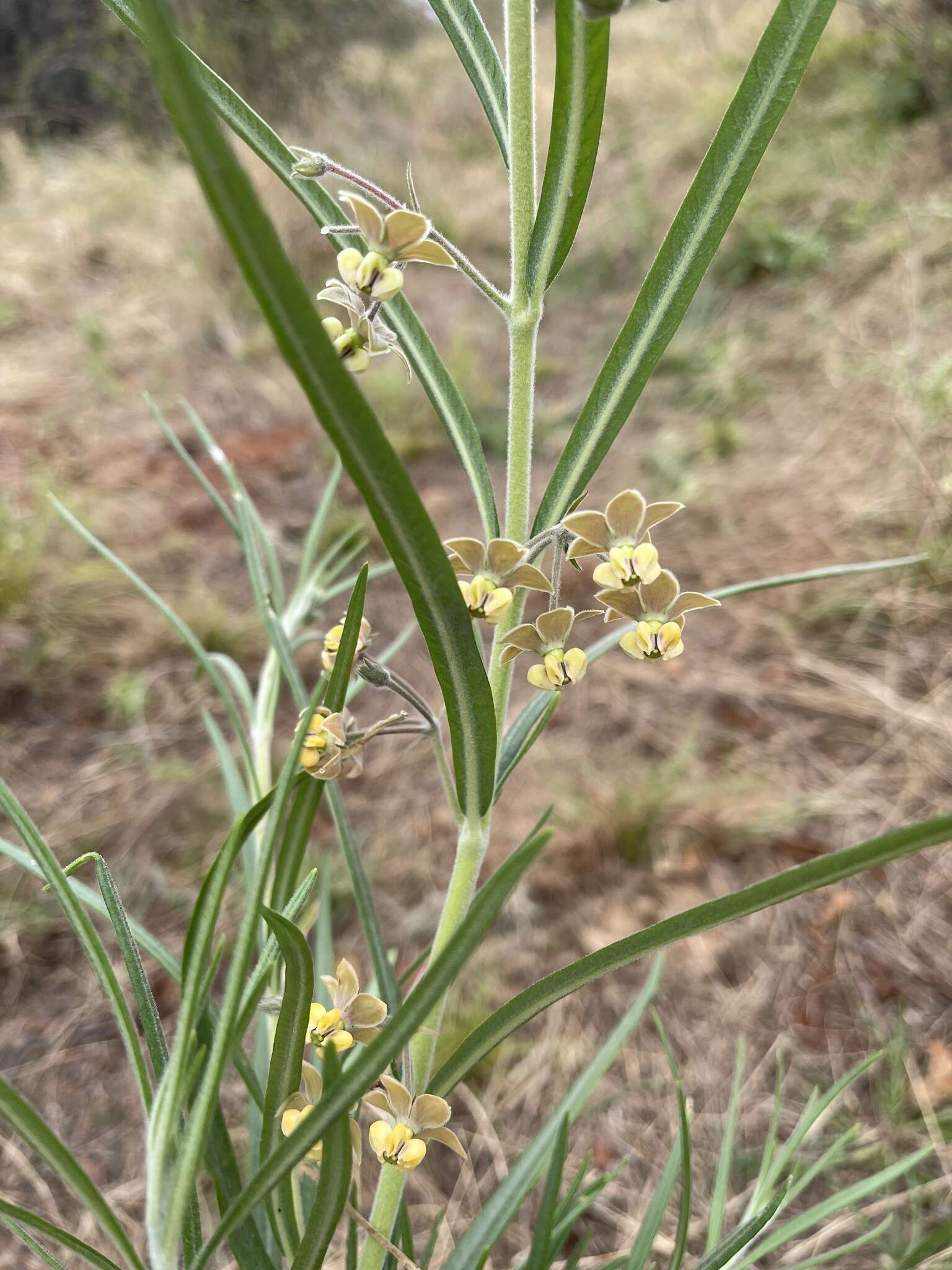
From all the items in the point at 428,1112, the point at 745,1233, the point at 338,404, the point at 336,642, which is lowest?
the point at 745,1233

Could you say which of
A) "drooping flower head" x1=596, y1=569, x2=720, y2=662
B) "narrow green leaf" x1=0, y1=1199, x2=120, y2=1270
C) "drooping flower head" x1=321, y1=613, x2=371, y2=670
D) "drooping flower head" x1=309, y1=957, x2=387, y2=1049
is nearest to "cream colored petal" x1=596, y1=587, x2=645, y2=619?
"drooping flower head" x1=596, y1=569, x2=720, y2=662

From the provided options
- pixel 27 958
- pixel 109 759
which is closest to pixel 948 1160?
pixel 27 958

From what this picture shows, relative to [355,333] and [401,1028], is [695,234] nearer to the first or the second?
[355,333]

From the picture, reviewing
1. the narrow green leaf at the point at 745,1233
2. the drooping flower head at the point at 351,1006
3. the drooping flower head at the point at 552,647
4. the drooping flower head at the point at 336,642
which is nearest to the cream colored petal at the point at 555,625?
the drooping flower head at the point at 552,647

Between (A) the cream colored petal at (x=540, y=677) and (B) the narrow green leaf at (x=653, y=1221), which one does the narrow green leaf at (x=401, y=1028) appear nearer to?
(A) the cream colored petal at (x=540, y=677)

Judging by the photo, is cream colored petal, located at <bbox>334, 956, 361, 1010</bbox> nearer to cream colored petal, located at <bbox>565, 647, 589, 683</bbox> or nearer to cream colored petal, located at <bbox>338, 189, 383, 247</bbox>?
cream colored petal, located at <bbox>565, 647, 589, 683</bbox>

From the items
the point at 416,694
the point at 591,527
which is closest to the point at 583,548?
the point at 591,527
